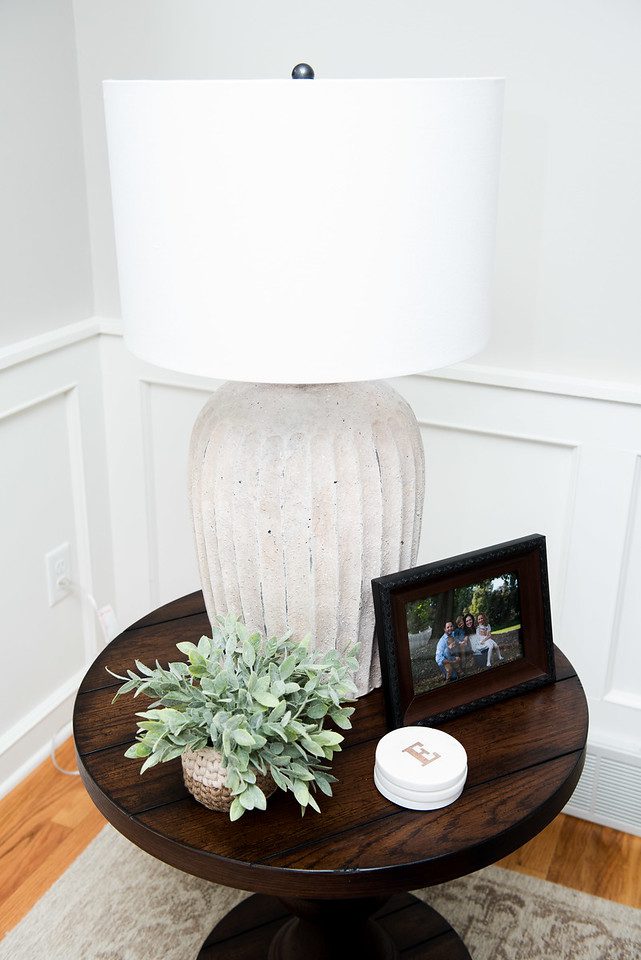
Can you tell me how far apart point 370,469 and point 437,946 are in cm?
80

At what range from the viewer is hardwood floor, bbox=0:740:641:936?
1.58 m

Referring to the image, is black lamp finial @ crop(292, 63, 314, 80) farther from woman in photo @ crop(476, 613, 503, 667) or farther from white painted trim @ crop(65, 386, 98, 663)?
white painted trim @ crop(65, 386, 98, 663)

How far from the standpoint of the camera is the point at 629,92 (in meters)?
1.35

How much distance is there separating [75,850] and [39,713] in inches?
11.9

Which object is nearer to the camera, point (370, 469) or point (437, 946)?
point (370, 469)

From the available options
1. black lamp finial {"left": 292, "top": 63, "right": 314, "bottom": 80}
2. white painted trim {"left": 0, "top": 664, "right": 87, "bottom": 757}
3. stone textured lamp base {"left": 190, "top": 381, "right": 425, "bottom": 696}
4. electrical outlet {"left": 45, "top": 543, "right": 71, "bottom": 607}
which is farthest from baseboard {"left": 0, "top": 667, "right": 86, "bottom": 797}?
black lamp finial {"left": 292, "top": 63, "right": 314, "bottom": 80}

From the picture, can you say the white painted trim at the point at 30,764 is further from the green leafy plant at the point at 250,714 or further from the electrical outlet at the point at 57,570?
the green leafy plant at the point at 250,714

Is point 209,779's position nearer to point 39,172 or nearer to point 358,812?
point 358,812

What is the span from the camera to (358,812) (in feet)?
3.43

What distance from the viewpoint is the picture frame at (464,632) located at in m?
1.13

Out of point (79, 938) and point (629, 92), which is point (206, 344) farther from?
point (79, 938)

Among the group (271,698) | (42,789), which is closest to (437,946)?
(271,698)

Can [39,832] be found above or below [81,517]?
below

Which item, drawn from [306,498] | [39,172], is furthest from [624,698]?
[39,172]
